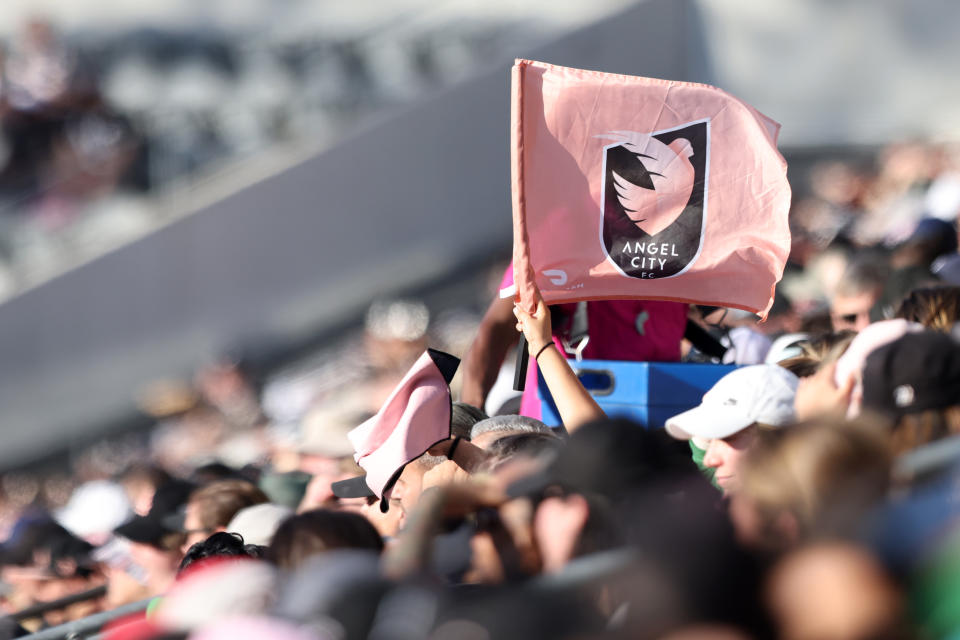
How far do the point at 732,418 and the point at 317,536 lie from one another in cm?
121

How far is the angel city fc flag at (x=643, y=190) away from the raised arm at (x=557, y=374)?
0.51 ft

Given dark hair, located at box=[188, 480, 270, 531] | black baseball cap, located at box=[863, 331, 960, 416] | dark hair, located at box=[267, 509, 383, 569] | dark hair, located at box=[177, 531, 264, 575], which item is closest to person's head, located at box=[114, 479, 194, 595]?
dark hair, located at box=[188, 480, 270, 531]

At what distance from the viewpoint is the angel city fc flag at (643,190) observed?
3.11 m

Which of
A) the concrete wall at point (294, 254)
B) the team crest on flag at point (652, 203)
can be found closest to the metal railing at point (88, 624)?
the team crest on flag at point (652, 203)

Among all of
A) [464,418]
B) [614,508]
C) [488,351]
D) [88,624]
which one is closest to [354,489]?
[464,418]

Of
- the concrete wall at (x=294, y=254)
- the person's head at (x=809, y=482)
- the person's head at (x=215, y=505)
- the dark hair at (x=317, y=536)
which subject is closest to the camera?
the person's head at (x=809, y=482)

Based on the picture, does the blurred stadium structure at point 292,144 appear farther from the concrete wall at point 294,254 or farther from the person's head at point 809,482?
the person's head at point 809,482

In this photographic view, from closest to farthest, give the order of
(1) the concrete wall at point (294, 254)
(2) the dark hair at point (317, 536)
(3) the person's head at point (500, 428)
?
(2) the dark hair at point (317, 536) → (3) the person's head at point (500, 428) → (1) the concrete wall at point (294, 254)

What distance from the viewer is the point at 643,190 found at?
3191 millimetres

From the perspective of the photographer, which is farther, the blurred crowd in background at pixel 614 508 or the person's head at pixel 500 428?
the person's head at pixel 500 428

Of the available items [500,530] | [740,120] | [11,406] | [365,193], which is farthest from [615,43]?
[500,530]

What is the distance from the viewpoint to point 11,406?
10.8 meters

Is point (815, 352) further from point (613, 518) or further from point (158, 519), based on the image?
point (158, 519)

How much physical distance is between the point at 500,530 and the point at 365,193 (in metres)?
10.3
